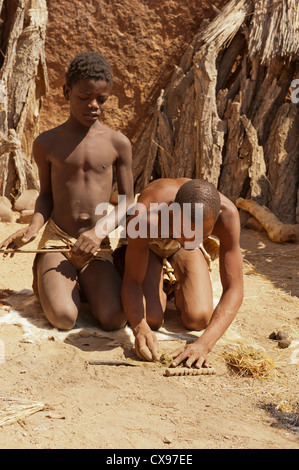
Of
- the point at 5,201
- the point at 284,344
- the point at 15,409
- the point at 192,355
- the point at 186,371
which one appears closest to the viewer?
the point at 15,409

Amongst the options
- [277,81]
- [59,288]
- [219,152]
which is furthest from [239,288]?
[277,81]

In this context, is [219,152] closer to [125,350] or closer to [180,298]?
[180,298]

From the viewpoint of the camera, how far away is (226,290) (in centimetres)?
361

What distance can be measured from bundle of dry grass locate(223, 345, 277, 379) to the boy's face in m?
1.70

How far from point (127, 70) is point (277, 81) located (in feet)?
5.57

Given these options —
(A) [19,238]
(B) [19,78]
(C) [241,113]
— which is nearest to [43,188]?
(A) [19,238]

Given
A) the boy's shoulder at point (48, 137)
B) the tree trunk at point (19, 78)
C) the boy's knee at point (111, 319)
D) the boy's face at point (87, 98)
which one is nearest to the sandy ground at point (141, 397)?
the boy's knee at point (111, 319)

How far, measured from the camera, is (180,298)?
3.93 m

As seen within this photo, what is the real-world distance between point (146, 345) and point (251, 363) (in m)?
0.58

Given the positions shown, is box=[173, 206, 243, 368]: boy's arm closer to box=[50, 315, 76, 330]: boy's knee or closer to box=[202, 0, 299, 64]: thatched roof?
box=[50, 315, 76, 330]: boy's knee

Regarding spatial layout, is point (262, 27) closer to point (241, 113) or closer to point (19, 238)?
point (241, 113)

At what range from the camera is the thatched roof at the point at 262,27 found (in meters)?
6.34

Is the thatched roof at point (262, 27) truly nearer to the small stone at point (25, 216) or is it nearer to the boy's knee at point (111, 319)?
the small stone at point (25, 216)

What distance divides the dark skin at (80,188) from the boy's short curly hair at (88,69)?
0.04 metres
